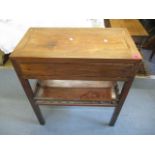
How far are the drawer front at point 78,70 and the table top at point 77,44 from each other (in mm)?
46

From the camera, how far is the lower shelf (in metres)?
0.98

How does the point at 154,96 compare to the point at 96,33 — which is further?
the point at 154,96

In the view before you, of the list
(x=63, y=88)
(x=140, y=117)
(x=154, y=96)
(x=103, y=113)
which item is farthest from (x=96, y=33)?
(x=154, y=96)

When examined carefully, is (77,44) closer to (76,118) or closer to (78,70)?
(78,70)

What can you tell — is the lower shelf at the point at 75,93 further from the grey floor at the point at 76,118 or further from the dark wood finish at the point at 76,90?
the grey floor at the point at 76,118

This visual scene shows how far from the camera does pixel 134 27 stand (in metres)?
1.60

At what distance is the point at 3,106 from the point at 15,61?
0.83 metres

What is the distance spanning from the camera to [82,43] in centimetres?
80

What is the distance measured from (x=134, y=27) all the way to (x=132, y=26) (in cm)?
3

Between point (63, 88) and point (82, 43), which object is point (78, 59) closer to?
point (82, 43)

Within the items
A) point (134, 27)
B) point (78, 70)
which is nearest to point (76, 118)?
point (78, 70)

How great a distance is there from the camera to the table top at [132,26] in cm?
151

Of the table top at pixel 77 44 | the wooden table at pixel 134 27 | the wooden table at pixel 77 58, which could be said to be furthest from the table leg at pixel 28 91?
the wooden table at pixel 134 27

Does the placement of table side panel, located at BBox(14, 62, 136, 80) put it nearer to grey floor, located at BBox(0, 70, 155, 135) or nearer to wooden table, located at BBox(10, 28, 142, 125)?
wooden table, located at BBox(10, 28, 142, 125)
